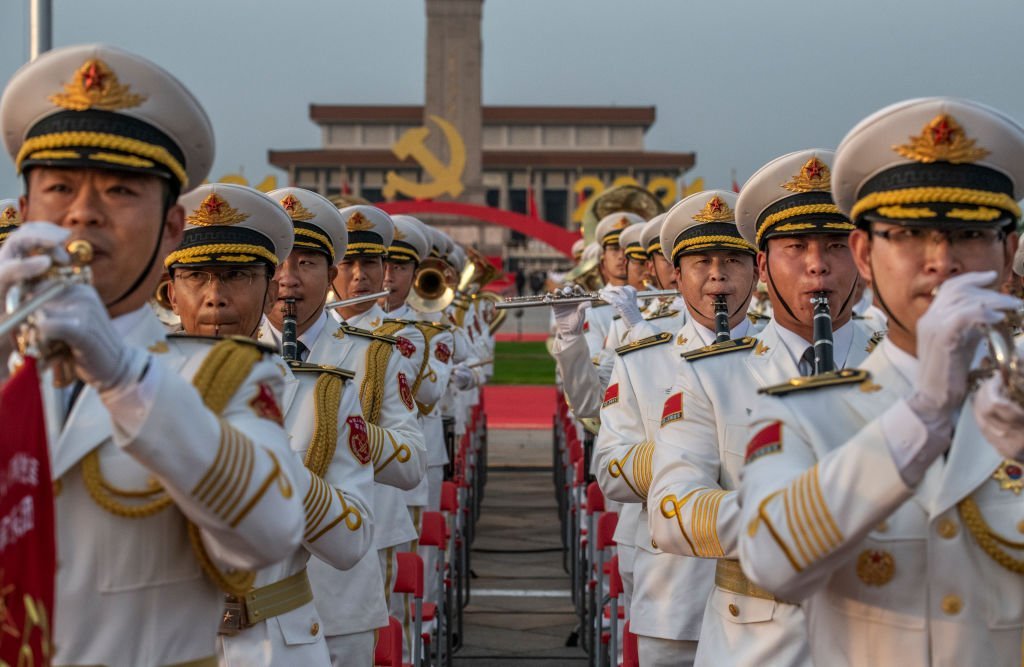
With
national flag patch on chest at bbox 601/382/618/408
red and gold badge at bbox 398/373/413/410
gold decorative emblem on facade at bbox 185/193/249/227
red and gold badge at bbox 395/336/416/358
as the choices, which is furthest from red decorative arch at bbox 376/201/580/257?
gold decorative emblem on facade at bbox 185/193/249/227

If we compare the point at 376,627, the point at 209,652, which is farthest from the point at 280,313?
the point at 209,652

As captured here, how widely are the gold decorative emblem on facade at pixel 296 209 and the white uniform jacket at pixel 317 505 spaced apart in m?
1.38

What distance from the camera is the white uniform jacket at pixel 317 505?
11.9 feet

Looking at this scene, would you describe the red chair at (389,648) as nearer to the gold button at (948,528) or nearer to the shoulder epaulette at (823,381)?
the shoulder epaulette at (823,381)

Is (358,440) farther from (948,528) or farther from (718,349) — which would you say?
(948,528)

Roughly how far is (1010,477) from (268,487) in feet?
4.70

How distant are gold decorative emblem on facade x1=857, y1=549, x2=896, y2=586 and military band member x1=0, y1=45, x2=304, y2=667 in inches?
43.4

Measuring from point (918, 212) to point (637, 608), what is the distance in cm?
292

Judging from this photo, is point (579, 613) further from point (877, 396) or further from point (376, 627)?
point (877, 396)

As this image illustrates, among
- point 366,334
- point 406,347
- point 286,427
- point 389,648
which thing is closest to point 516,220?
point 406,347

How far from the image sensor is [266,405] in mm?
2766

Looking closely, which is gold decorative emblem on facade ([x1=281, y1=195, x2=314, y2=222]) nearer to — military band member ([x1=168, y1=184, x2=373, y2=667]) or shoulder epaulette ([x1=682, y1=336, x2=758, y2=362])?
military band member ([x1=168, y1=184, x2=373, y2=667])

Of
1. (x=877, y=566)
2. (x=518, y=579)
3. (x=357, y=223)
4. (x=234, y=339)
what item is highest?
(x=357, y=223)

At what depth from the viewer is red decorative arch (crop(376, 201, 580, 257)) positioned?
2014 inches
